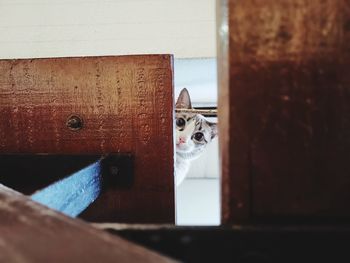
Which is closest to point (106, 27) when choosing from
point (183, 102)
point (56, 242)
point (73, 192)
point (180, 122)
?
point (183, 102)

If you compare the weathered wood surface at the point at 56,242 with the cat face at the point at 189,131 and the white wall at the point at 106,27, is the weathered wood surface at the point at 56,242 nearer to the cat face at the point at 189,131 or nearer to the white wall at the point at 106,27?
the cat face at the point at 189,131

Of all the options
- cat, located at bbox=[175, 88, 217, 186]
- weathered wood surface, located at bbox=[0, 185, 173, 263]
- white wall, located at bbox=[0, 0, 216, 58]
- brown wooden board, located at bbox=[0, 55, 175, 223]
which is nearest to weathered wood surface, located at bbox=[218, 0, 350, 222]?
weathered wood surface, located at bbox=[0, 185, 173, 263]

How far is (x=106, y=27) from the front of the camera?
3506 mm

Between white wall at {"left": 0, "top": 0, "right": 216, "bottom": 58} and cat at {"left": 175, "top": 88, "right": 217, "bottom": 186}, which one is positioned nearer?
cat at {"left": 175, "top": 88, "right": 217, "bottom": 186}

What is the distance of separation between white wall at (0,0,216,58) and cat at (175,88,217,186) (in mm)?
936

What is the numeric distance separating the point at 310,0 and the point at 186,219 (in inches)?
199

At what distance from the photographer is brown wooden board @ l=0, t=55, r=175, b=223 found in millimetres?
1356

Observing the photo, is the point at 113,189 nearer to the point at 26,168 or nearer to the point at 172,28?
the point at 26,168

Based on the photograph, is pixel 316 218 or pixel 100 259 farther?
pixel 316 218

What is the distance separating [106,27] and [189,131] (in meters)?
1.50

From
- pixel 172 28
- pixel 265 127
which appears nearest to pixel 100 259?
pixel 265 127

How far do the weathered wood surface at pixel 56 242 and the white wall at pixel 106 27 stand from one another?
10.2 feet

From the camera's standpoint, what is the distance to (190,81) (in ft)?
13.9

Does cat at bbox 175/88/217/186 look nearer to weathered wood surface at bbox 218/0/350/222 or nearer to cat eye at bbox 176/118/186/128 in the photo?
cat eye at bbox 176/118/186/128
